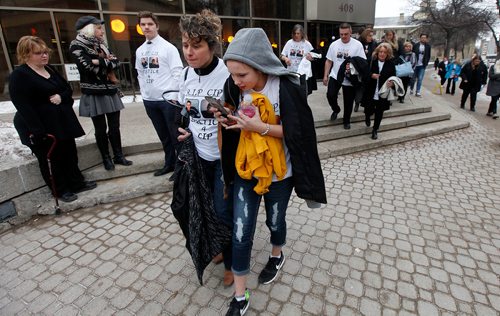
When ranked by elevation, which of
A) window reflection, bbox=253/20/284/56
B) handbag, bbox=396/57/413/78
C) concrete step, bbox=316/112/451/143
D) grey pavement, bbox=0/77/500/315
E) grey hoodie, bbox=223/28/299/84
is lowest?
grey pavement, bbox=0/77/500/315

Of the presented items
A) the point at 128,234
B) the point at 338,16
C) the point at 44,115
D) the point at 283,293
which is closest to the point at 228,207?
the point at 283,293

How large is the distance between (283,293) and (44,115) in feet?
10.6

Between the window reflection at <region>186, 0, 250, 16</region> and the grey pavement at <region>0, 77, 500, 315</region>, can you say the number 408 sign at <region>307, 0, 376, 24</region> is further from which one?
the grey pavement at <region>0, 77, 500, 315</region>

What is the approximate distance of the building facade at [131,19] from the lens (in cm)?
820

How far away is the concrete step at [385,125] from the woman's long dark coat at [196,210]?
4049 mm

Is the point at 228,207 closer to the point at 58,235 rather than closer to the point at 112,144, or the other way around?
the point at 58,235

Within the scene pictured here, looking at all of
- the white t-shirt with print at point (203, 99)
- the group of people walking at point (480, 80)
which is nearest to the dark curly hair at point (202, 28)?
the white t-shirt with print at point (203, 99)

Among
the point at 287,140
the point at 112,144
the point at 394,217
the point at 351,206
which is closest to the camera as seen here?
the point at 287,140

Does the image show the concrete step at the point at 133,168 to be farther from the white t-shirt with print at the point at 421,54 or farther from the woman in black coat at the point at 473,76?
the woman in black coat at the point at 473,76

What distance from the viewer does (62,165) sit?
3680mm

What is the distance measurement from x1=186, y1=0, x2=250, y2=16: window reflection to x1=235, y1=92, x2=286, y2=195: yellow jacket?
376 inches

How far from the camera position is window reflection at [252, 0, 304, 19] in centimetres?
1114

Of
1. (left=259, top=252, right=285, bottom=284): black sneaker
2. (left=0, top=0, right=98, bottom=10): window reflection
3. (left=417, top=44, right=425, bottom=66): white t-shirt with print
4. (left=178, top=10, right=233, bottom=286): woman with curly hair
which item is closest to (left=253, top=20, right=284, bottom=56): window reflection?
(left=417, top=44, right=425, bottom=66): white t-shirt with print

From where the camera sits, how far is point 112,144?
14.2 ft
